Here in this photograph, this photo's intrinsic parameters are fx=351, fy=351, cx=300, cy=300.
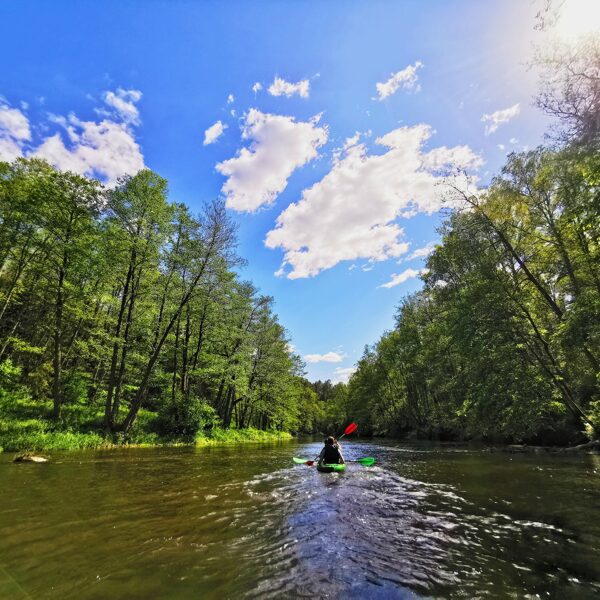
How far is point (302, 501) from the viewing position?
9.02m

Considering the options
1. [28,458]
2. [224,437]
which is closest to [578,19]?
[28,458]

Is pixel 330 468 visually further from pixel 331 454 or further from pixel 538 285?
pixel 538 285

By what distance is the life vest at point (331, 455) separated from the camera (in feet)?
50.3

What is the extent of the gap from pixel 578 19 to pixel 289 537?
58.7 ft

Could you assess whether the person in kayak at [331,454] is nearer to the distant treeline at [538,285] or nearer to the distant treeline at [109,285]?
the distant treeline at [538,285]

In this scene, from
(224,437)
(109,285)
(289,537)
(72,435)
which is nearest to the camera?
(289,537)

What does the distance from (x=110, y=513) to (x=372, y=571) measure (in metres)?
5.33

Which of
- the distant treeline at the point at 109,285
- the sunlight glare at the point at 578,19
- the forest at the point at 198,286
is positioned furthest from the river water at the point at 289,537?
the sunlight glare at the point at 578,19

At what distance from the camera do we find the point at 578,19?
12070 mm

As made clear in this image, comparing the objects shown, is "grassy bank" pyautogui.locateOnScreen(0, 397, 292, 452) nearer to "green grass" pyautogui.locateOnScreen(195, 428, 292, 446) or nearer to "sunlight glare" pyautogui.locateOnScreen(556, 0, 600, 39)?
"green grass" pyautogui.locateOnScreen(195, 428, 292, 446)

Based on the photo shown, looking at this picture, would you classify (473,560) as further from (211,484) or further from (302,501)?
(211,484)

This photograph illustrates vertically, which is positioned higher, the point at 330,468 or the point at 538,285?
the point at 538,285

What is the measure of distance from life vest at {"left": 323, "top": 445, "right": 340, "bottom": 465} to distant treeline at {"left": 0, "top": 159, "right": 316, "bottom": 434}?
11066 mm

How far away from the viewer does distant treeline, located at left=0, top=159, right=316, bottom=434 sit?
60.7ft
